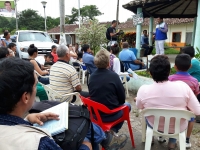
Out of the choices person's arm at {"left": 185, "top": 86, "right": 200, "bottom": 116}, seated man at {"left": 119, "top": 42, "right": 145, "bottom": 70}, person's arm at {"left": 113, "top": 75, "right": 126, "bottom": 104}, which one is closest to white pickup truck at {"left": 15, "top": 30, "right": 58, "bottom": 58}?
seated man at {"left": 119, "top": 42, "right": 145, "bottom": 70}

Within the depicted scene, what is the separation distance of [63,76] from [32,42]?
7249mm

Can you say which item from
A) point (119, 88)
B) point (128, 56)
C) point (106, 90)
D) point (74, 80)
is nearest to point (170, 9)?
point (128, 56)

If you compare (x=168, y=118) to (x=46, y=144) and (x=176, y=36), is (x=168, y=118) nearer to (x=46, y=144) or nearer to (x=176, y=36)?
(x=46, y=144)

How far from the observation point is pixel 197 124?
3.69 m

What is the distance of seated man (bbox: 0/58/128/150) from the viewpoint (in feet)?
3.34

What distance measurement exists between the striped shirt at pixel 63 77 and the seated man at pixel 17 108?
214 centimetres

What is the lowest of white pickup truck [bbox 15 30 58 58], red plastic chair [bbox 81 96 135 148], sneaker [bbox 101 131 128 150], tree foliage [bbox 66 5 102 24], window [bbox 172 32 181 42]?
sneaker [bbox 101 131 128 150]

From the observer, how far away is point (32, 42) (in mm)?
9891

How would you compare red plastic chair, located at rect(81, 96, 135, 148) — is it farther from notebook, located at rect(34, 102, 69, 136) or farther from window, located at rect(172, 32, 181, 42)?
window, located at rect(172, 32, 181, 42)

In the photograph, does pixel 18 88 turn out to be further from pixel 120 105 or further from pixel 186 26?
pixel 186 26

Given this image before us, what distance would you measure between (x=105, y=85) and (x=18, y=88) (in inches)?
66.9

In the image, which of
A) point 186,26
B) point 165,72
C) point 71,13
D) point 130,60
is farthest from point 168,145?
point 71,13

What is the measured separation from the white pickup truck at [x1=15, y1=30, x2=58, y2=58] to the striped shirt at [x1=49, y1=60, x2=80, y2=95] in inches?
239

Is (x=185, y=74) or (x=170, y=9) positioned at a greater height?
(x=170, y=9)
